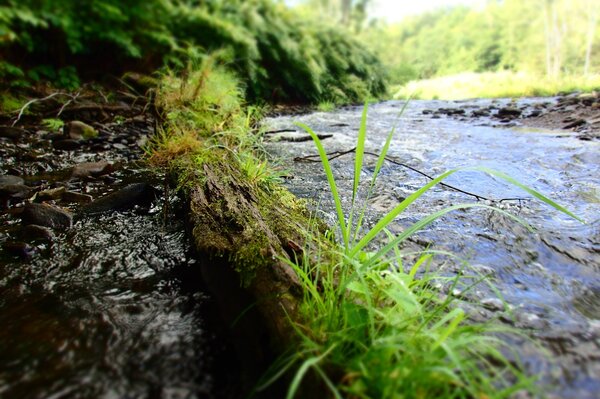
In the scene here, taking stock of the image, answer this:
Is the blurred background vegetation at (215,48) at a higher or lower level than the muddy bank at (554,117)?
higher

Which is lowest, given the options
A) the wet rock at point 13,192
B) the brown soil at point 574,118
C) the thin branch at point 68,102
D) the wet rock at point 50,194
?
the brown soil at point 574,118

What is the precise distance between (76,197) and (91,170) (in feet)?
1.73

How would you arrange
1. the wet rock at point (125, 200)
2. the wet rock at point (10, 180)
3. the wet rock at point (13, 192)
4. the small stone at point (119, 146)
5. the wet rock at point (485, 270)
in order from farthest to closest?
1. the small stone at point (119, 146)
2. the wet rock at point (10, 180)
3. the wet rock at point (13, 192)
4. the wet rock at point (125, 200)
5. the wet rock at point (485, 270)

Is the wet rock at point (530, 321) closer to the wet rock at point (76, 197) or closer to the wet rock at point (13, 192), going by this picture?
the wet rock at point (76, 197)

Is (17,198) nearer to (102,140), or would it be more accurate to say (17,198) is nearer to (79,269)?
(79,269)

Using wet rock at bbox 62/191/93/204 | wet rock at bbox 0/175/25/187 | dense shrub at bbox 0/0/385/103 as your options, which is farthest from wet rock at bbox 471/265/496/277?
dense shrub at bbox 0/0/385/103

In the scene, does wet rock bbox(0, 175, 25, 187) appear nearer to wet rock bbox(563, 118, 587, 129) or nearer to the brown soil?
the brown soil

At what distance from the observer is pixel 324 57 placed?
36.1ft

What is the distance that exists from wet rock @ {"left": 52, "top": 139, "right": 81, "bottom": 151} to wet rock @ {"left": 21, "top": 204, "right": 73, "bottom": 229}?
182 centimetres

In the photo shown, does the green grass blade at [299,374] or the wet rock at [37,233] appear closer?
the green grass blade at [299,374]

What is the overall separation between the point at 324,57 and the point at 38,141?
9.29 m

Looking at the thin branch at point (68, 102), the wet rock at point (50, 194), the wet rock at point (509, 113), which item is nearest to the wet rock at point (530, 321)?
the wet rock at point (50, 194)

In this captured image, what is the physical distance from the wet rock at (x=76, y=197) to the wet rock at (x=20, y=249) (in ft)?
2.05

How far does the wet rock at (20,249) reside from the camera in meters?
1.47
